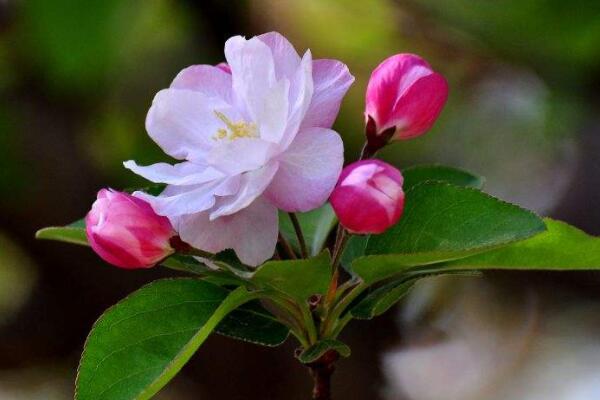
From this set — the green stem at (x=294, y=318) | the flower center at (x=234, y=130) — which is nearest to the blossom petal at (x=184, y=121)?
the flower center at (x=234, y=130)

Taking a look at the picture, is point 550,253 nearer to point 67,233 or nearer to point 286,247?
point 286,247

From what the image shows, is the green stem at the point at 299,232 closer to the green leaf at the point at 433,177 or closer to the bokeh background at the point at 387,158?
the green leaf at the point at 433,177

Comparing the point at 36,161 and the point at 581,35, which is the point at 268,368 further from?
the point at 581,35

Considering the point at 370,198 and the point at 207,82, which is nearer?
the point at 370,198

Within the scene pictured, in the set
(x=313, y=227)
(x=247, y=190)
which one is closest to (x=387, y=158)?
(x=313, y=227)

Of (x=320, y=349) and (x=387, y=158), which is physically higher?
(x=320, y=349)

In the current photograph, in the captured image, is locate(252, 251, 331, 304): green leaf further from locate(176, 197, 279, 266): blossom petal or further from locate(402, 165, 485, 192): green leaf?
locate(402, 165, 485, 192): green leaf
